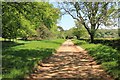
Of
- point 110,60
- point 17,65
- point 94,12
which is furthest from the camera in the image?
point 94,12

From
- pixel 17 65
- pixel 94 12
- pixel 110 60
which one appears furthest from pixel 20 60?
pixel 94 12

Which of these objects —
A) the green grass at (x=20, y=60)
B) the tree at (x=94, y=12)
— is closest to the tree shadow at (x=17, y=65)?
the green grass at (x=20, y=60)

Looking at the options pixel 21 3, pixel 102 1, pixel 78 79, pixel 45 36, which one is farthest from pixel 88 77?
pixel 45 36

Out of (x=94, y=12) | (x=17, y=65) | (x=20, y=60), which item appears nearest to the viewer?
(x=17, y=65)

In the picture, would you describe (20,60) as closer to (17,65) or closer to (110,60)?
(17,65)

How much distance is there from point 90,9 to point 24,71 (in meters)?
33.1

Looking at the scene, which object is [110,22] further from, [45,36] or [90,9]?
[45,36]

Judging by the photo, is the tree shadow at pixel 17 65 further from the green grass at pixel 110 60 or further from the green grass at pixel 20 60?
the green grass at pixel 110 60

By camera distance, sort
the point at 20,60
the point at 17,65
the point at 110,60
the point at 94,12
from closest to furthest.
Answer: the point at 17,65 < the point at 110,60 < the point at 20,60 < the point at 94,12

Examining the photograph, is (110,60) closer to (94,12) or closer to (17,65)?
(17,65)

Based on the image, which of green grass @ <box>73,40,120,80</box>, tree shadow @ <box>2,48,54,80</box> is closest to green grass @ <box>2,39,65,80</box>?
tree shadow @ <box>2,48,54,80</box>

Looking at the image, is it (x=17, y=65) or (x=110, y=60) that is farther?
(x=110, y=60)

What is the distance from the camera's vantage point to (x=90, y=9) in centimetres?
4303

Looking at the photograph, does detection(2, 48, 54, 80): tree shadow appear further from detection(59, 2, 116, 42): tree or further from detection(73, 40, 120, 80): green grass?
detection(59, 2, 116, 42): tree
